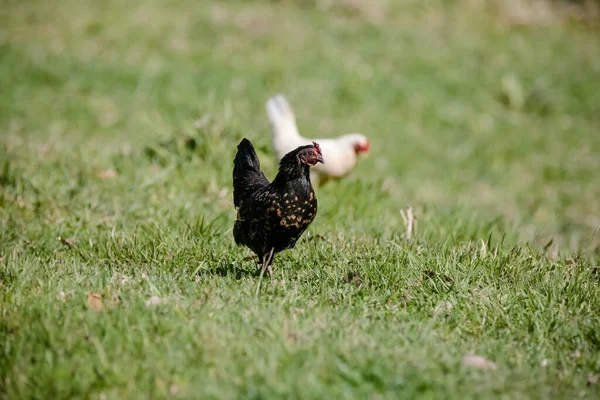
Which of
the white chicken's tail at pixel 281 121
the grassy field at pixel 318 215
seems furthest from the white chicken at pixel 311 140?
the grassy field at pixel 318 215

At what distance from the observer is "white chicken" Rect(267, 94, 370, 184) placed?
20.3 feet

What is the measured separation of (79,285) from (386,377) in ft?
5.15

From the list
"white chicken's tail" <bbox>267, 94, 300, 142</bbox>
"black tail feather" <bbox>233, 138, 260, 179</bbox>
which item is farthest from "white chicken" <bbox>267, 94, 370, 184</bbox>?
"black tail feather" <bbox>233, 138, 260, 179</bbox>

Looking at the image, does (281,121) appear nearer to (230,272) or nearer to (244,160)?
(244,160)

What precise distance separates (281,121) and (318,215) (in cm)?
161

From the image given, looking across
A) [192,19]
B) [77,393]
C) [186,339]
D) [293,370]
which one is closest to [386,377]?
[293,370]

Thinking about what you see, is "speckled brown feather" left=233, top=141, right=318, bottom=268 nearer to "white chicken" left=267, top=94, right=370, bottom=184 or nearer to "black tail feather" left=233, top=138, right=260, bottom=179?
"black tail feather" left=233, top=138, right=260, bottom=179

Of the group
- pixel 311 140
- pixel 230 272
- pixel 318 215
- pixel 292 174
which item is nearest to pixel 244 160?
pixel 292 174

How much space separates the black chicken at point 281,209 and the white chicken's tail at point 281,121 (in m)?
2.55

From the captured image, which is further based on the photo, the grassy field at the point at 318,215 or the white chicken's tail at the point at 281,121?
the white chicken's tail at the point at 281,121

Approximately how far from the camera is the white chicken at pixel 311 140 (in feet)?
20.3

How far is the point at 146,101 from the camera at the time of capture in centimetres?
883

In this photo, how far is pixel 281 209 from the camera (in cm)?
343

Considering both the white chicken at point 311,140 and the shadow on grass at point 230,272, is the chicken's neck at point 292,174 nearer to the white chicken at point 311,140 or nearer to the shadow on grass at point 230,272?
the shadow on grass at point 230,272
